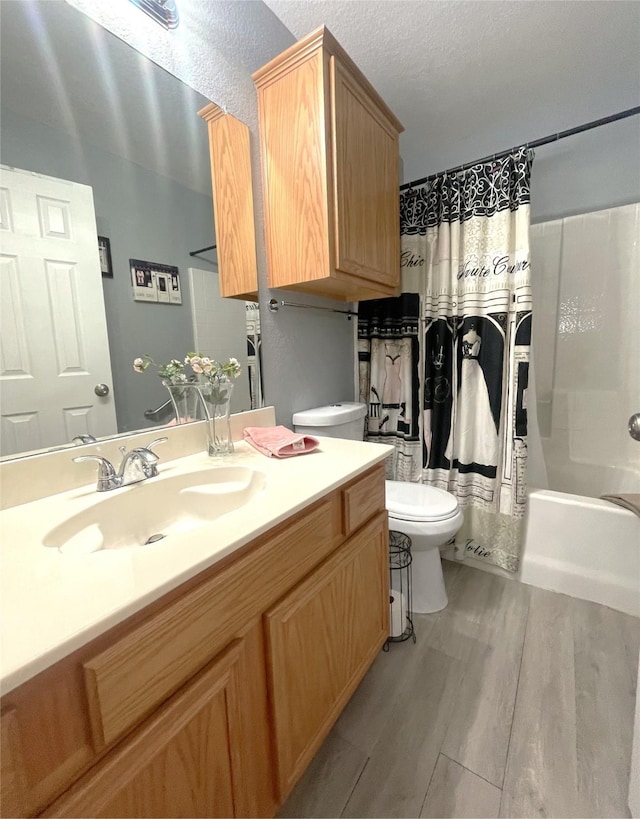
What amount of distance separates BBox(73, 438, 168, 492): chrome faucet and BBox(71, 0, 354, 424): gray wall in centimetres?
60

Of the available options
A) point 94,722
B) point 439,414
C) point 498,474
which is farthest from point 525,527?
point 94,722

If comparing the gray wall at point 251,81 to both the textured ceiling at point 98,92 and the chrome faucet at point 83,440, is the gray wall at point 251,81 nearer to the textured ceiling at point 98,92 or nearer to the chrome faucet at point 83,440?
the textured ceiling at point 98,92

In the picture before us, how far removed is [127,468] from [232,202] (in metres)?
0.98

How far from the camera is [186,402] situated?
45.1 inches

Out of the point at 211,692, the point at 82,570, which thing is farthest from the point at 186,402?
the point at 211,692

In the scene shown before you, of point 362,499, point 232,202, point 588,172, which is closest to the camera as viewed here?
point 362,499

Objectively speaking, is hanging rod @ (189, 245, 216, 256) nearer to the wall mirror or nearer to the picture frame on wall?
the wall mirror

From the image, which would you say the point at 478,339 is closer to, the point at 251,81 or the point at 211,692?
the point at 251,81

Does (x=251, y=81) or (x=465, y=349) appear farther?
(x=465, y=349)

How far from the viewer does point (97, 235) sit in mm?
914

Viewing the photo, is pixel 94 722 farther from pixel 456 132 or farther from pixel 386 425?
pixel 456 132

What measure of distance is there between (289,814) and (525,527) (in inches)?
56.8

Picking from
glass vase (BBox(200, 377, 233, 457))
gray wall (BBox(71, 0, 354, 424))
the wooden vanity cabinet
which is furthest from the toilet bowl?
glass vase (BBox(200, 377, 233, 457))

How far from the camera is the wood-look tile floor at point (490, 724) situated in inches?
36.4
